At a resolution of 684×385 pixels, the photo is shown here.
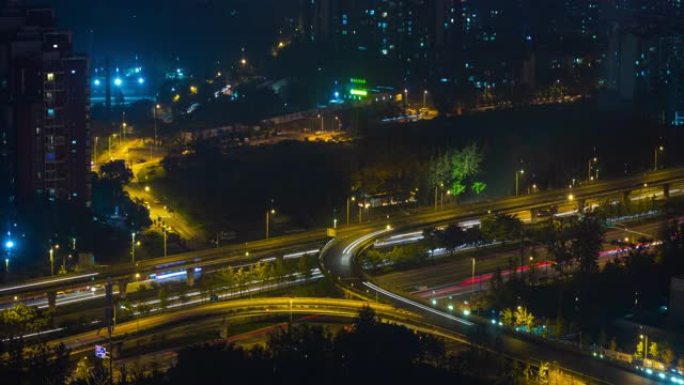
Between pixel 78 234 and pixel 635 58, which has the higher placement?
pixel 635 58

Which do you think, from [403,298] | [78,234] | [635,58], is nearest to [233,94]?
[635,58]

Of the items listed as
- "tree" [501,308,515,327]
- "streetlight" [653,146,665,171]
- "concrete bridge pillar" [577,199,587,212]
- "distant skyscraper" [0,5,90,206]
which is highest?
"distant skyscraper" [0,5,90,206]

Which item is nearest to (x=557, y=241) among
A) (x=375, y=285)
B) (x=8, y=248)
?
(x=375, y=285)

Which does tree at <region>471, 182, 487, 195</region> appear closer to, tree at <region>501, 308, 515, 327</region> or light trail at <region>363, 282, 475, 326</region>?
light trail at <region>363, 282, 475, 326</region>

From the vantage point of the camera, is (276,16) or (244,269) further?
(276,16)

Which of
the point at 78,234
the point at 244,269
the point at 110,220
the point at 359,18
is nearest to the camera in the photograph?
the point at 244,269

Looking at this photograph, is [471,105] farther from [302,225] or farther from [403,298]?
[403,298]

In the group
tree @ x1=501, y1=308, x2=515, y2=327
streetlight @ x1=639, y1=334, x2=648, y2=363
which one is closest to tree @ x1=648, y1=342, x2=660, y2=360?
streetlight @ x1=639, y1=334, x2=648, y2=363

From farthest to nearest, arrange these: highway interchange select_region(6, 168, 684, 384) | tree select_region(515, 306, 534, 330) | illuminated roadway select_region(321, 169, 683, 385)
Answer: tree select_region(515, 306, 534, 330) < highway interchange select_region(6, 168, 684, 384) < illuminated roadway select_region(321, 169, 683, 385)
